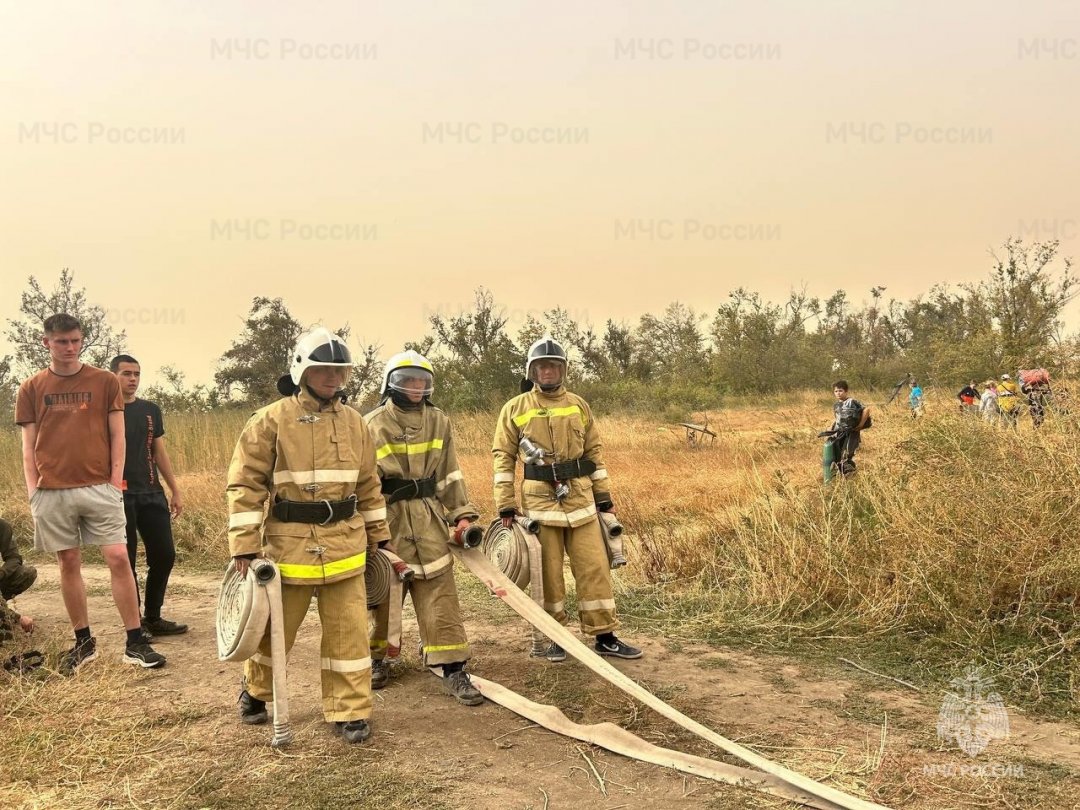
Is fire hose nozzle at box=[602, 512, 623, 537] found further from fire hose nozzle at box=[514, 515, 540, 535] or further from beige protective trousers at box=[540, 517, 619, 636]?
fire hose nozzle at box=[514, 515, 540, 535]

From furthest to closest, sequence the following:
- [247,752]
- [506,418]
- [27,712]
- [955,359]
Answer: [955,359]
[506,418]
[27,712]
[247,752]

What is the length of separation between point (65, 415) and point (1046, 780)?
18.4 feet

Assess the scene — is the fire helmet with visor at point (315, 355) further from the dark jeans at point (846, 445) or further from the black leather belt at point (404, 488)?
the dark jeans at point (846, 445)

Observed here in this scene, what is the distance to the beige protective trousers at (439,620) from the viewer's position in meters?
4.56

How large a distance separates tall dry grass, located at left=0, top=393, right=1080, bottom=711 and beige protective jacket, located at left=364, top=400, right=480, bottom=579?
2.12m

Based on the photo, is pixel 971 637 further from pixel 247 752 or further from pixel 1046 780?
pixel 247 752

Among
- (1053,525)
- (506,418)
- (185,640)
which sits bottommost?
(185,640)

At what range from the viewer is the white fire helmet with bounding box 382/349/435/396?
4672 millimetres

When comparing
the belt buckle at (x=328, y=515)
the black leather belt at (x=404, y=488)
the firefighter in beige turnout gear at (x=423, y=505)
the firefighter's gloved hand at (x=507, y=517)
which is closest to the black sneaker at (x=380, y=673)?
the firefighter in beige turnout gear at (x=423, y=505)

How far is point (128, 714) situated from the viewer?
4230mm

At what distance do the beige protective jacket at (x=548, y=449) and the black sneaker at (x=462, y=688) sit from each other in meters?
1.11

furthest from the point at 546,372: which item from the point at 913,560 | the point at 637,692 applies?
the point at 913,560

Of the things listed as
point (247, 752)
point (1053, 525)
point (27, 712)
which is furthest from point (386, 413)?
point (1053, 525)

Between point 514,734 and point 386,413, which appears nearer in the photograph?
point 514,734
